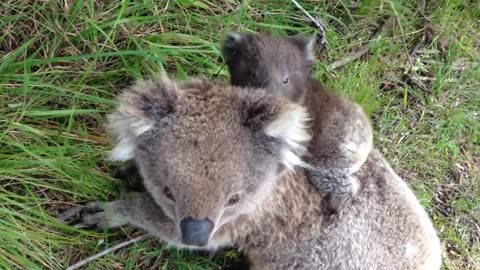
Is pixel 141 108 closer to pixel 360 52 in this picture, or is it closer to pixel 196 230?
pixel 196 230

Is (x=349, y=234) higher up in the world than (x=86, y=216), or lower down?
higher up

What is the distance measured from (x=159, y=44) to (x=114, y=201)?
71cm

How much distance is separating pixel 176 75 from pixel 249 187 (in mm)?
911

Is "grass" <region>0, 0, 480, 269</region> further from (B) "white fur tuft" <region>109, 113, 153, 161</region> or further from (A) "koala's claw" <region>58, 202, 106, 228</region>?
(B) "white fur tuft" <region>109, 113, 153, 161</region>

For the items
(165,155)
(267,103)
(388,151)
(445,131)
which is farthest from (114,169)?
(445,131)

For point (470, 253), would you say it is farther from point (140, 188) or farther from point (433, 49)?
point (140, 188)

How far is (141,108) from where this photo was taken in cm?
216

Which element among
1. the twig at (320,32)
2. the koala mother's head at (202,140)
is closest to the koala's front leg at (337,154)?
the koala mother's head at (202,140)

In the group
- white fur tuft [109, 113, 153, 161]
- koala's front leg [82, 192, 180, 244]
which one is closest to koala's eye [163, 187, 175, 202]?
white fur tuft [109, 113, 153, 161]

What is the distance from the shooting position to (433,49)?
3.79m

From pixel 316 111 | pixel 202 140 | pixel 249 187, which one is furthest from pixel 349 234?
pixel 202 140

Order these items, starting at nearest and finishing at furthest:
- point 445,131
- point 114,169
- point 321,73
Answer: point 114,169
point 321,73
point 445,131

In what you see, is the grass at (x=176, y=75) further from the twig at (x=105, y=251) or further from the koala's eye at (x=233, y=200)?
the koala's eye at (x=233, y=200)

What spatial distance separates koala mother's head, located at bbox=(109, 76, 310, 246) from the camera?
2141mm
